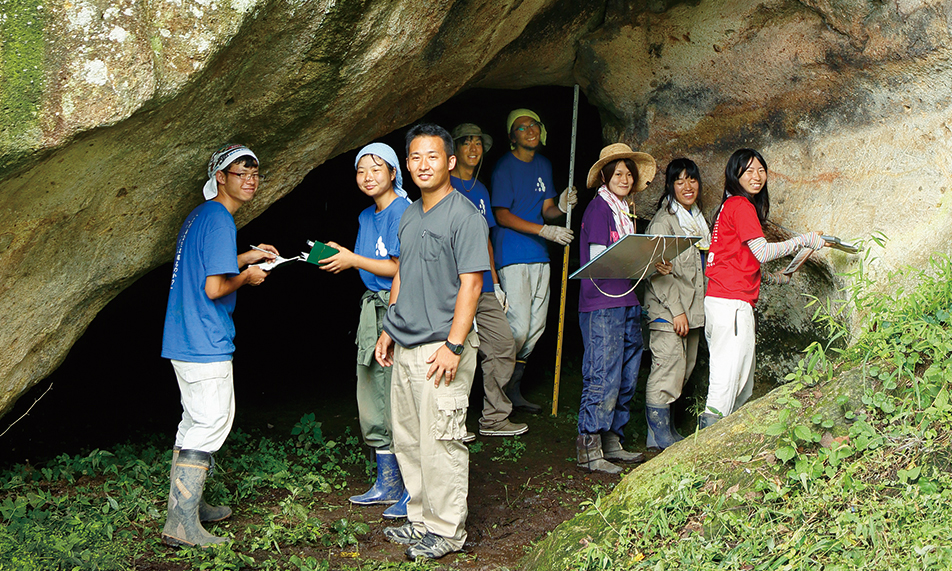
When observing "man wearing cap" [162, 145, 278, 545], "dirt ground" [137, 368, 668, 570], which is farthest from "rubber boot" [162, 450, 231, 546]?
"dirt ground" [137, 368, 668, 570]

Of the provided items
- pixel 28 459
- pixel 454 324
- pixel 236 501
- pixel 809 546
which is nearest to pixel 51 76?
pixel 454 324

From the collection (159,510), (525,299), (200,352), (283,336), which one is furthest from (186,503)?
(283,336)

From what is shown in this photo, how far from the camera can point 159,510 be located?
13.3 ft

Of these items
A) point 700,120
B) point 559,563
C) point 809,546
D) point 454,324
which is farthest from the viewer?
point 700,120

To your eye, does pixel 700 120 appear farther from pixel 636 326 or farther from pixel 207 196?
pixel 207 196

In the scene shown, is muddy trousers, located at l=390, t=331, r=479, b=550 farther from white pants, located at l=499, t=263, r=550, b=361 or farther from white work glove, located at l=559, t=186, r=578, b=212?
white work glove, located at l=559, t=186, r=578, b=212

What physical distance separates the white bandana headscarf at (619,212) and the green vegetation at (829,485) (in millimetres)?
1746

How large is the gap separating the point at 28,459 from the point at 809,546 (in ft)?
13.7

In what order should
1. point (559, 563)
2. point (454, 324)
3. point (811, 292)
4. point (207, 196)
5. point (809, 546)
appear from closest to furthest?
1. point (809, 546)
2. point (559, 563)
3. point (454, 324)
4. point (207, 196)
5. point (811, 292)

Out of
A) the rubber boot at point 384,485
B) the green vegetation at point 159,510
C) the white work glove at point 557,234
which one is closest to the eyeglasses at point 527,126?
the white work glove at point 557,234

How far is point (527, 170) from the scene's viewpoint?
6.04m

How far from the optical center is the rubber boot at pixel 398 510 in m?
4.17

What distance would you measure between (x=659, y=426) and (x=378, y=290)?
7.19ft

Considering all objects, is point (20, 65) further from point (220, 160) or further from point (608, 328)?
point (608, 328)
